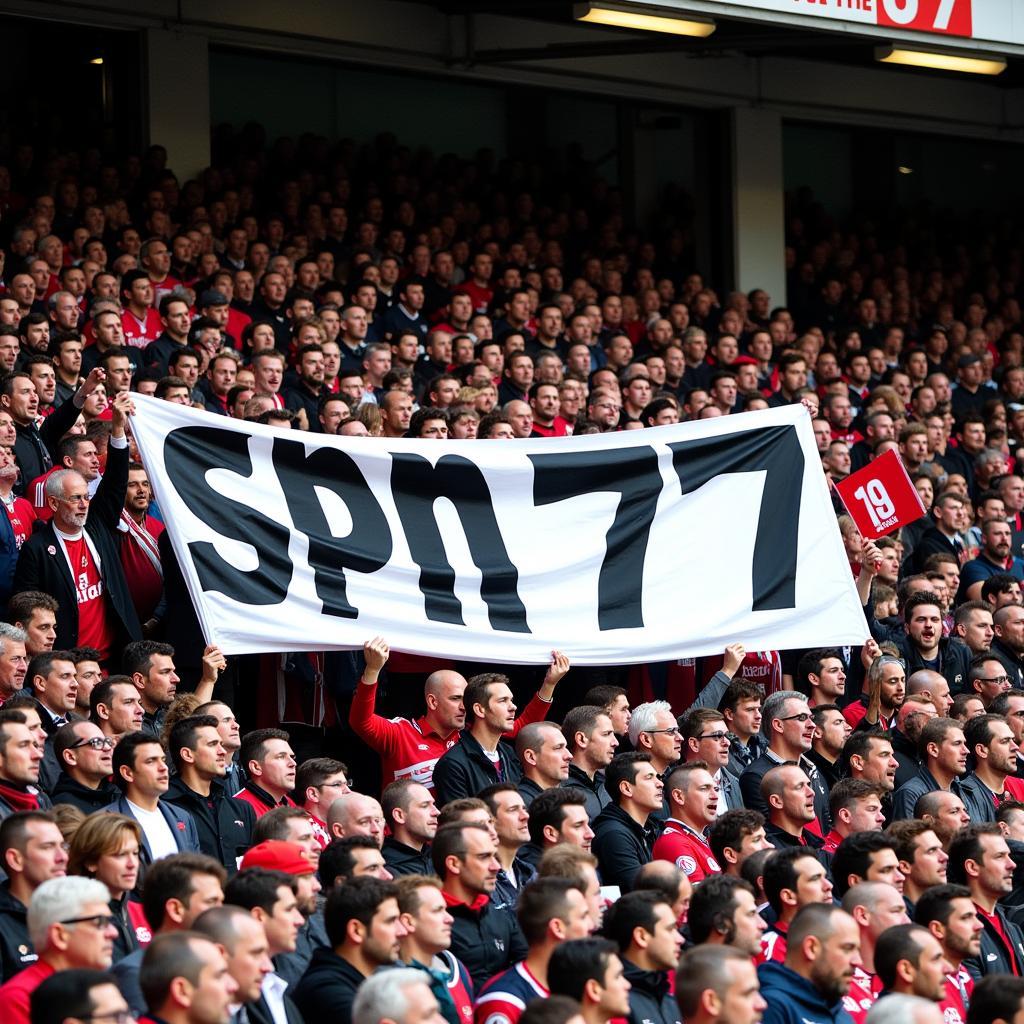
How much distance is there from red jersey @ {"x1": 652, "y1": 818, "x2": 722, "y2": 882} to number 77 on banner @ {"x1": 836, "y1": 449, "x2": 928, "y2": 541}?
10.3ft

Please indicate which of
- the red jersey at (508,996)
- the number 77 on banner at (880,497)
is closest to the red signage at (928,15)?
the number 77 on banner at (880,497)

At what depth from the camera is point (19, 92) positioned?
14703 millimetres

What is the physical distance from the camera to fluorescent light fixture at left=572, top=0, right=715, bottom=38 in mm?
13906

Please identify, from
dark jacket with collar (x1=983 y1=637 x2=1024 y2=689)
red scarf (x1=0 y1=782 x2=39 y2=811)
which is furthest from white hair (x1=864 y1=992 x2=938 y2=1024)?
dark jacket with collar (x1=983 y1=637 x2=1024 y2=689)

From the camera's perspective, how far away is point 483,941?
7.00 m

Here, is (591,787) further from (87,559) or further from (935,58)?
(935,58)

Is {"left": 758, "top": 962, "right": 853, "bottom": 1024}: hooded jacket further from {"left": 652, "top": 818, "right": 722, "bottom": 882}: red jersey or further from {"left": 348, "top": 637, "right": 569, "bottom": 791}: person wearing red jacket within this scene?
{"left": 348, "top": 637, "right": 569, "bottom": 791}: person wearing red jacket

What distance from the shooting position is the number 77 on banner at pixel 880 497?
1101 centimetres

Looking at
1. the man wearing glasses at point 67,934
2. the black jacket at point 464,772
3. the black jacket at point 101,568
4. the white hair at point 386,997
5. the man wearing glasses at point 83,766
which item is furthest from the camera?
the black jacket at point 101,568

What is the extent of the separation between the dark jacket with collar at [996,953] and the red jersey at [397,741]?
2.31m

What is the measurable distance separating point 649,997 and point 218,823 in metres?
1.94

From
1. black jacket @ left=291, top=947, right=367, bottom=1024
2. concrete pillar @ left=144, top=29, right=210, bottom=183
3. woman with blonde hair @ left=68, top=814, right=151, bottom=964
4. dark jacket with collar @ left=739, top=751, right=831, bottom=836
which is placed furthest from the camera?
concrete pillar @ left=144, top=29, right=210, bottom=183

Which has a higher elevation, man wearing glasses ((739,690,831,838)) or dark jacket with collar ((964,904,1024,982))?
man wearing glasses ((739,690,831,838))

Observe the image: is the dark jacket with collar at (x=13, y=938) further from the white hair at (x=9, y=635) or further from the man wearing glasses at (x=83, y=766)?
the white hair at (x=9, y=635)
